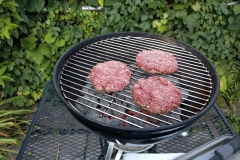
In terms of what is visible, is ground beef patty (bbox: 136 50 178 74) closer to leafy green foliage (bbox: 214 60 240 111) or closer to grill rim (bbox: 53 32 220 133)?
grill rim (bbox: 53 32 220 133)

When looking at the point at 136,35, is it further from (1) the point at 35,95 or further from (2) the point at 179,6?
(1) the point at 35,95

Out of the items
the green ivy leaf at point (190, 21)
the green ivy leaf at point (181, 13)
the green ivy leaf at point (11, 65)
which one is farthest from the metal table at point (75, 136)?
the green ivy leaf at point (181, 13)

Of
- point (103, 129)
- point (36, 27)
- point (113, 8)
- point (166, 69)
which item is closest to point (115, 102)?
point (103, 129)

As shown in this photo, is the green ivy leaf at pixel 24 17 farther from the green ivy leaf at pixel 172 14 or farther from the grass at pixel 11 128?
the green ivy leaf at pixel 172 14

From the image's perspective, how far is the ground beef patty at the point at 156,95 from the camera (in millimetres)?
1392

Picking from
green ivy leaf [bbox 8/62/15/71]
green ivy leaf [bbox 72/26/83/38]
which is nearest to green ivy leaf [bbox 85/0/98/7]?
green ivy leaf [bbox 72/26/83/38]

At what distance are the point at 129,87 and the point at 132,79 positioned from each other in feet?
0.33

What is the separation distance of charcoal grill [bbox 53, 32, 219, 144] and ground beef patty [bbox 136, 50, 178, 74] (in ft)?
0.26

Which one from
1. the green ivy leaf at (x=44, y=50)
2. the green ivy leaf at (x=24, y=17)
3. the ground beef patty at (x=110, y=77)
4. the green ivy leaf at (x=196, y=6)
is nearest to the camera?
the ground beef patty at (x=110, y=77)

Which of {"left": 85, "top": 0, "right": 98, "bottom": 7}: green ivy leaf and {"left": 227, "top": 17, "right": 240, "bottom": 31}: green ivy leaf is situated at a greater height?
{"left": 85, "top": 0, "right": 98, "bottom": 7}: green ivy leaf

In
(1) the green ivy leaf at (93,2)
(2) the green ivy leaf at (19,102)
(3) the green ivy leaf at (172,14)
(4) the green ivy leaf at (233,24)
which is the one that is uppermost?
(1) the green ivy leaf at (93,2)

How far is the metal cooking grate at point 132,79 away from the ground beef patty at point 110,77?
58 millimetres

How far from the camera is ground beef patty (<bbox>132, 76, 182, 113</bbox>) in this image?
139cm

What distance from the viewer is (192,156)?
57.0 inches
